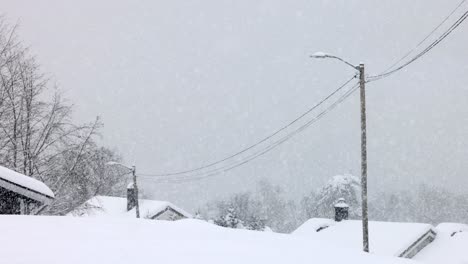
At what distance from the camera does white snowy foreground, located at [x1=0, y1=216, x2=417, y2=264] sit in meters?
4.82

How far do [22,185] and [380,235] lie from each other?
18.4 metres

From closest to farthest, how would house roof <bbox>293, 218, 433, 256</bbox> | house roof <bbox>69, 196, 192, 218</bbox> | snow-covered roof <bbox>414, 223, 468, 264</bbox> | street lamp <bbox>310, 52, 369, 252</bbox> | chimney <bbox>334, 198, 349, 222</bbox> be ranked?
street lamp <bbox>310, 52, 369, 252</bbox>, snow-covered roof <bbox>414, 223, 468, 264</bbox>, house roof <bbox>293, 218, 433, 256</bbox>, chimney <bbox>334, 198, 349, 222</bbox>, house roof <bbox>69, 196, 192, 218</bbox>

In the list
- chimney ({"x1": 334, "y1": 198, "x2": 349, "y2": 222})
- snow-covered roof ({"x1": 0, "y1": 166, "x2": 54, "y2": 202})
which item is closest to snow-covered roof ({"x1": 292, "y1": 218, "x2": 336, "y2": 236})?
chimney ({"x1": 334, "y1": 198, "x2": 349, "y2": 222})

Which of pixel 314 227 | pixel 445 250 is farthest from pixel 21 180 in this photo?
pixel 314 227

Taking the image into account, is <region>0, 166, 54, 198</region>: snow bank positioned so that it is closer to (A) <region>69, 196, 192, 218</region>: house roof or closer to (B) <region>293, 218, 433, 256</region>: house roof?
(B) <region>293, 218, 433, 256</region>: house roof

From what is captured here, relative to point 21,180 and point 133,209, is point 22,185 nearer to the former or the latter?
point 21,180

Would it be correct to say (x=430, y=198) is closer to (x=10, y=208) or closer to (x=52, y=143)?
(x=52, y=143)

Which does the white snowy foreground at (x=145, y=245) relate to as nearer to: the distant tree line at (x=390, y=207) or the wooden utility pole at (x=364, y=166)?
the wooden utility pole at (x=364, y=166)

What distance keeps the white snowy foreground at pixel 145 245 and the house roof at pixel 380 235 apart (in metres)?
15.8

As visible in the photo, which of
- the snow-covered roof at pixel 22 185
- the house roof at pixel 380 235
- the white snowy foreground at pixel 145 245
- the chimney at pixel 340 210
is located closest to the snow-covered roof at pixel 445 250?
the house roof at pixel 380 235

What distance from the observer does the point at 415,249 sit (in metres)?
25.2

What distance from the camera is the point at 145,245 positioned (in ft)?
18.1

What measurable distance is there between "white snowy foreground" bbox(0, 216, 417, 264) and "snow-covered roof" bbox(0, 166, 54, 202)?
524 centimetres

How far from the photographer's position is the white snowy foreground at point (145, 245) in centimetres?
482
